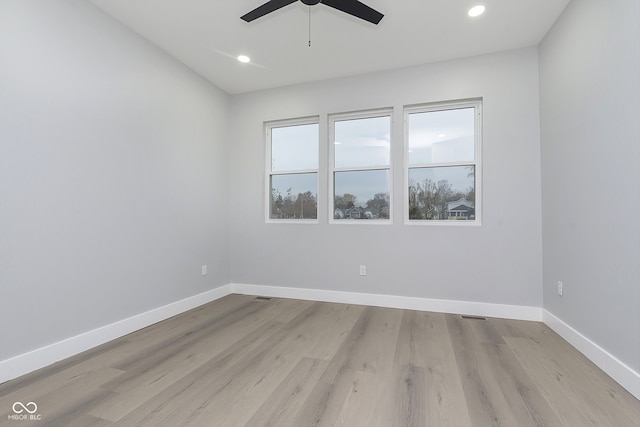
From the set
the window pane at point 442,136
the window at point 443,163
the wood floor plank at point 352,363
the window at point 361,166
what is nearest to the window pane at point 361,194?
the window at point 361,166

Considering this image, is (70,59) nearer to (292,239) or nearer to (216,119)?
(216,119)

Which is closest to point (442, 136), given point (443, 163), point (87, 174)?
point (443, 163)

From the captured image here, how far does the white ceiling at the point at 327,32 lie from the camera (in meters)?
2.39

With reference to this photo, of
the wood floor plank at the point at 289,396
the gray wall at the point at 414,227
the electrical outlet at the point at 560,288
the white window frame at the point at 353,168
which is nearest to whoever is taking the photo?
the wood floor plank at the point at 289,396

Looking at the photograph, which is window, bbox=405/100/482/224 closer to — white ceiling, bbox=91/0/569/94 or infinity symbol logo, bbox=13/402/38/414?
white ceiling, bbox=91/0/569/94

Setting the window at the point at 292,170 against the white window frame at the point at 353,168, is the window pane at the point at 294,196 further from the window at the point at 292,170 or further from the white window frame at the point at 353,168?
the white window frame at the point at 353,168

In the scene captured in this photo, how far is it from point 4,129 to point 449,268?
3.96m

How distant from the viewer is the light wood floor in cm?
151

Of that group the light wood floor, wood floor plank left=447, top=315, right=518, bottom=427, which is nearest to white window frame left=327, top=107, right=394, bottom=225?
the light wood floor

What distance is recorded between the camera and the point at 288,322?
2.91 meters

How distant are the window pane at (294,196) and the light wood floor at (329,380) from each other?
1571 millimetres

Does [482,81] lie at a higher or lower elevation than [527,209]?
higher

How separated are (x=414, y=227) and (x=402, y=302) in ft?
2.95

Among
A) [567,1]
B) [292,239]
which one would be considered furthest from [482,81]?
[292,239]
